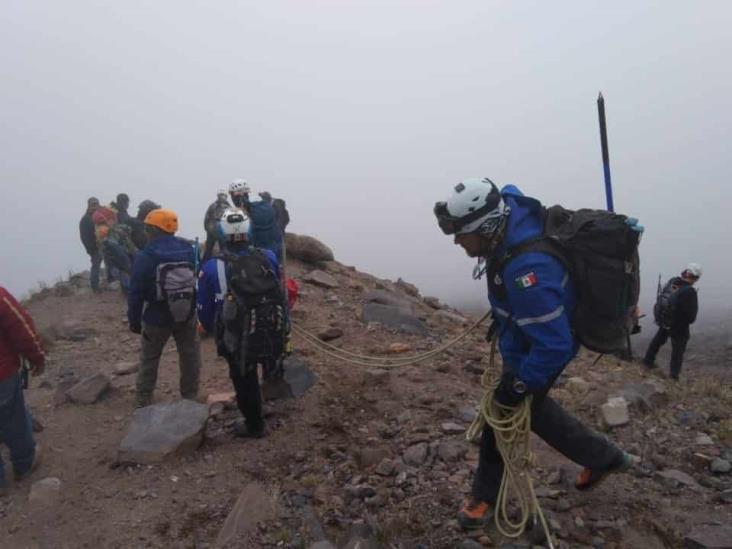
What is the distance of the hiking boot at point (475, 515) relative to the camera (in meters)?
4.07

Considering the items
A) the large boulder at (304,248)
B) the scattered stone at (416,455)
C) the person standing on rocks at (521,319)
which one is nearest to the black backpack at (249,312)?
the scattered stone at (416,455)

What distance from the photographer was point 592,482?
14.0 ft

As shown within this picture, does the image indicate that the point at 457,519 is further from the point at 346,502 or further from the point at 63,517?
the point at 63,517

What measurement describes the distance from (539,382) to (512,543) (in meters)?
1.16

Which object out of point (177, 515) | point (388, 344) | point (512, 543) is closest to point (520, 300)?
point (512, 543)

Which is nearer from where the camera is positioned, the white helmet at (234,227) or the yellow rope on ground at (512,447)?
the yellow rope on ground at (512,447)

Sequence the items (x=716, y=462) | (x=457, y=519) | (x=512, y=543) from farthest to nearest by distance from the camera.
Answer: (x=716, y=462), (x=457, y=519), (x=512, y=543)

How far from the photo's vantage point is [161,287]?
5867mm

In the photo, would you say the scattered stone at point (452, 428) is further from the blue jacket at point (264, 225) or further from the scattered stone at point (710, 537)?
the blue jacket at point (264, 225)

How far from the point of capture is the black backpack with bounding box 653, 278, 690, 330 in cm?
1077

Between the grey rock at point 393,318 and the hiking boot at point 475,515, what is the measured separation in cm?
554

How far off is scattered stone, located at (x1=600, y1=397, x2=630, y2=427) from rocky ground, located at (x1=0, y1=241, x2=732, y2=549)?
18mm

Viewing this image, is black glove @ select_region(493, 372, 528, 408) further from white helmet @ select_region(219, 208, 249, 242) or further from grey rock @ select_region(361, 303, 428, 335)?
grey rock @ select_region(361, 303, 428, 335)

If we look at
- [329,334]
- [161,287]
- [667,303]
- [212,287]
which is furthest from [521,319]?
[667,303]
